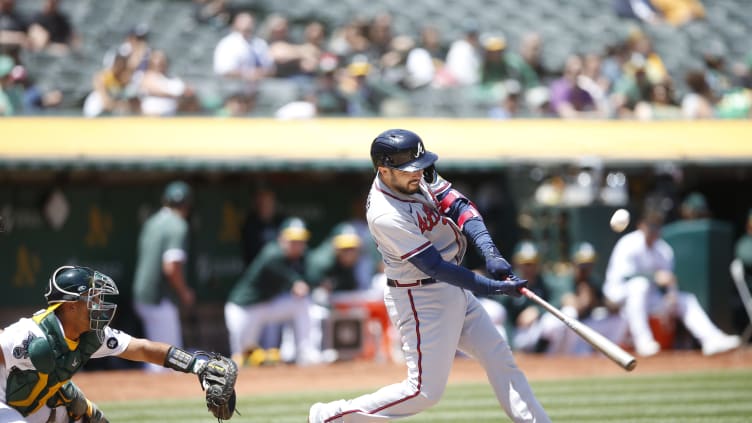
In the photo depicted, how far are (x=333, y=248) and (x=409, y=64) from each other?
9.68ft

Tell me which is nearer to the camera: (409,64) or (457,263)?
(457,263)

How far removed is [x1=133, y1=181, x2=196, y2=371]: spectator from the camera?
9.82 meters

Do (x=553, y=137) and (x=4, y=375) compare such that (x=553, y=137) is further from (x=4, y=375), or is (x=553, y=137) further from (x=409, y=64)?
(x=4, y=375)

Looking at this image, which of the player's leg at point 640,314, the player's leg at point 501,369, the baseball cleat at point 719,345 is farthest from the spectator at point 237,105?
the player's leg at point 501,369

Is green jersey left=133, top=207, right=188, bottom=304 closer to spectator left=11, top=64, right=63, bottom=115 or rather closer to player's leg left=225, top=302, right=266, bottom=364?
player's leg left=225, top=302, right=266, bottom=364

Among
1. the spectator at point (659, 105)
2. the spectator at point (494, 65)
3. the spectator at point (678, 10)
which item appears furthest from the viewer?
the spectator at point (678, 10)

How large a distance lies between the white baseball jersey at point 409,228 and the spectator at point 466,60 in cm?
757

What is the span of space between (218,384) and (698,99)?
31.3ft

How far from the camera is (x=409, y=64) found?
492 inches

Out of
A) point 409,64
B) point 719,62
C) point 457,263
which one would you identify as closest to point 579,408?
point 457,263

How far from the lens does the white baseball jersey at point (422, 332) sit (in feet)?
15.8

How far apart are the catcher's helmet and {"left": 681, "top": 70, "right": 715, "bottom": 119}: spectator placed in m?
8.19

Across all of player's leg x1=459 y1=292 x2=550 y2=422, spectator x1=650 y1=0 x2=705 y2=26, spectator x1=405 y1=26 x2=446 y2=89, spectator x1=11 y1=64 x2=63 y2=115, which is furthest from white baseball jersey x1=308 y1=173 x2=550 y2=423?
spectator x1=650 y1=0 x2=705 y2=26

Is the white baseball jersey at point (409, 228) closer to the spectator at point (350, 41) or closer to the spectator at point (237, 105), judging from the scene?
the spectator at point (237, 105)
